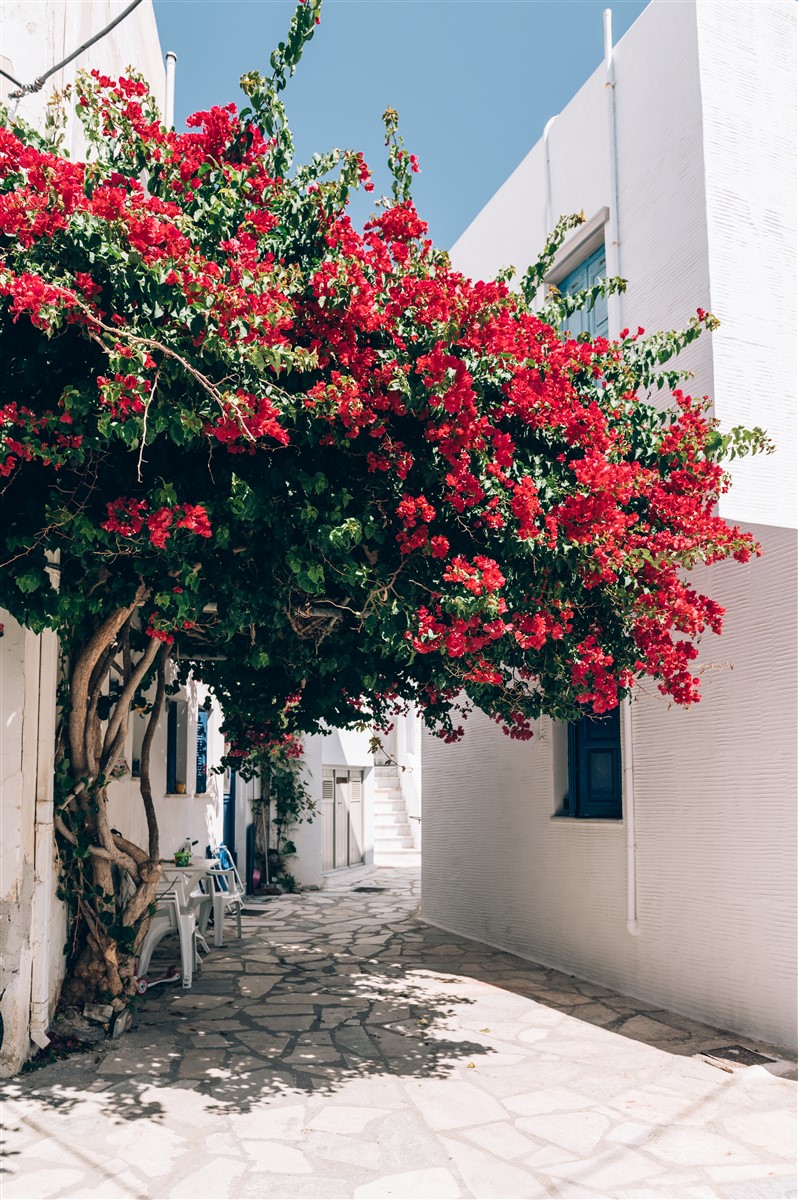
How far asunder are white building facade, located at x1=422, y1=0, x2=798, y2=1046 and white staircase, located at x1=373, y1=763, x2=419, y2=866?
10.9 meters

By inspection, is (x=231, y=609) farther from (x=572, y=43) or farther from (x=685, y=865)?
(x=572, y=43)

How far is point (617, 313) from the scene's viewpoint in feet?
27.0

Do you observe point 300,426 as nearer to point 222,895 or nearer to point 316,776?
point 222,895

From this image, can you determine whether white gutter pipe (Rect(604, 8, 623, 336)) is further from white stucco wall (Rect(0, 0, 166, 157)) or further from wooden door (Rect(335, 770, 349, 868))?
wooden door (Rect(335, 770, 349, 868))

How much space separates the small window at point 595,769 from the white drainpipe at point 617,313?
1.35 feet

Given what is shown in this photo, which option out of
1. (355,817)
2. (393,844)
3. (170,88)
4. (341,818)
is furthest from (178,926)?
(393,844)

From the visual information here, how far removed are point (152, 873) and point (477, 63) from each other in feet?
23.1

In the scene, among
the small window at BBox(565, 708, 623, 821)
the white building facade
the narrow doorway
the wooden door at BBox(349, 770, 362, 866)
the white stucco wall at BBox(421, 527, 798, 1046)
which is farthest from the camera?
the wooden door at BBox(349, 770, 362, 866)

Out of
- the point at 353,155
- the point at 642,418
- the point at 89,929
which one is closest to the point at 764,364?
the point at 642,418

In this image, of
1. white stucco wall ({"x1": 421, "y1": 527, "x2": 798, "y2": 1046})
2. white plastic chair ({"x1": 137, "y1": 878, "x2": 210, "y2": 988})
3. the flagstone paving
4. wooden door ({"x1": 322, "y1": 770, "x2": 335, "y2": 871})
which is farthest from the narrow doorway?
the flagstone paving

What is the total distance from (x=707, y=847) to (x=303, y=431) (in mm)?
4449

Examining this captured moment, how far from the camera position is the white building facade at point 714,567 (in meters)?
6.65

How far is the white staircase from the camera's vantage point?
1976 centimetres

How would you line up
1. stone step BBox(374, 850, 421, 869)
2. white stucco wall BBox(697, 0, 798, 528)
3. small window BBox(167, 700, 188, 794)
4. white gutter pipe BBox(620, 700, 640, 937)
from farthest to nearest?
stone step BBox(374, 850, 421, 869), small window BBox(167, 700, 188, 794), white gutter pipe BBox(620, 700, 640, 937), white stucco wall BBox(697, 0, 798, 528)
